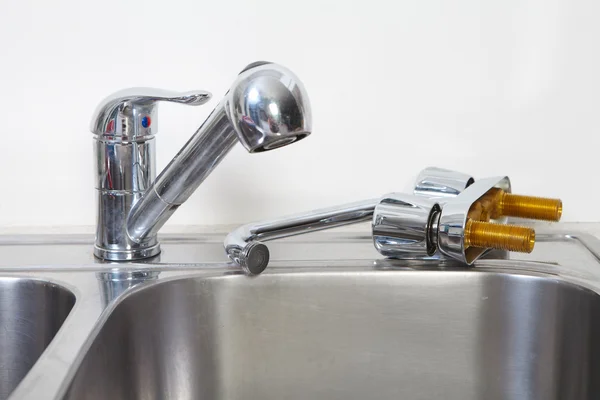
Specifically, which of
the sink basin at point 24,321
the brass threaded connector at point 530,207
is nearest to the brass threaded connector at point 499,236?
the brass threaded connector at point 530,207

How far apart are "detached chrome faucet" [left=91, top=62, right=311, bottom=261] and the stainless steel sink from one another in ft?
0.15

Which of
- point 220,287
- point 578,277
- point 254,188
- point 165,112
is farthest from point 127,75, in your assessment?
point 578,277

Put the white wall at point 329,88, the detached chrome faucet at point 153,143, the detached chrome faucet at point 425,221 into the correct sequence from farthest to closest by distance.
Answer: the white wall at point 329,88 < the detached chrome faucet at point 425,221 < the detached chrome faucet at point 153,143

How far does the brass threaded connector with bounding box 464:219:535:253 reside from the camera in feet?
2.36

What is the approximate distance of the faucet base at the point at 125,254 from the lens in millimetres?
833

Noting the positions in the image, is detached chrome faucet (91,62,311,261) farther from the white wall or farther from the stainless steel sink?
the white wall

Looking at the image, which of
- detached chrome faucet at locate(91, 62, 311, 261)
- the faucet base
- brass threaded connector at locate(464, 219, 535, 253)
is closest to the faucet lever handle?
detached chrome faucet at locate(91, 62, 311, 261)

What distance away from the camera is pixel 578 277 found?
31.5 inches

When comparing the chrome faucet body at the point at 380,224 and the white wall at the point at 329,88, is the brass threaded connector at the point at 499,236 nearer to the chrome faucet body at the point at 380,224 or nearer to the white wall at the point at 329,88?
the chrome faucet body at the point at 380,224

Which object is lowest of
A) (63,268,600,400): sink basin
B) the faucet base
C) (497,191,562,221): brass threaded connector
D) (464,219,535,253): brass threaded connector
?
(63,268,600,400): sink basin

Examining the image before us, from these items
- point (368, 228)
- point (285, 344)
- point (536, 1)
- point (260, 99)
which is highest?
point (536, 1)

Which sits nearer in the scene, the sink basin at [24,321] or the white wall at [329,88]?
the sink basin at [24,321]

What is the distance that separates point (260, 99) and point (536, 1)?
0.44 metres

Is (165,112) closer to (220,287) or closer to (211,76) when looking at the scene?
(211,76)
